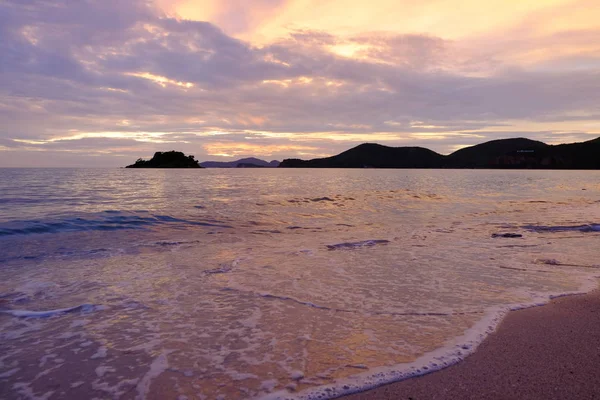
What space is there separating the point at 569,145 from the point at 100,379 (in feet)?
651

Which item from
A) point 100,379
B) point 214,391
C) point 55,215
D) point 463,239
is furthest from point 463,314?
point 55,215

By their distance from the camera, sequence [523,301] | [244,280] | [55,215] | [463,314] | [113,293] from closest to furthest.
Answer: [463,314]
[523,301]
[113,293]
[244,280]
[55,215]

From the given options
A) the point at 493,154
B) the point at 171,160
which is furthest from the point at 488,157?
the point at 171,160

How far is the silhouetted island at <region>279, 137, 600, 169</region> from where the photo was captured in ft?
514

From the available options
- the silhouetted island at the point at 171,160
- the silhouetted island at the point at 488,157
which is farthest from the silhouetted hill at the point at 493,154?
the silhouetted island at the point at 171,160

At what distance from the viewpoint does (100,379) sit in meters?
4.14

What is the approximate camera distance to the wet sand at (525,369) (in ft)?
12.3

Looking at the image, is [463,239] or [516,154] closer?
[463,239]

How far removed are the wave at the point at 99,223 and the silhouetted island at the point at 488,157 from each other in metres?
171

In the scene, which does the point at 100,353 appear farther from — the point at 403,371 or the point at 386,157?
the point at 386,157

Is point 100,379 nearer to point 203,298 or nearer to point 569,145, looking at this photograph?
point 203,298

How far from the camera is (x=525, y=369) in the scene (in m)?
4.18

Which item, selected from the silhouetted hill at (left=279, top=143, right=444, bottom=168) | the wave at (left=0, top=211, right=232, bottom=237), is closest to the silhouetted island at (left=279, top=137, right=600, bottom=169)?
the silhouetted hill at (left=279, top=143, right=444, bottom=168)

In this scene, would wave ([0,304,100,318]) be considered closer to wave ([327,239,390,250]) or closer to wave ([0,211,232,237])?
wave ([327,239,390,250])
